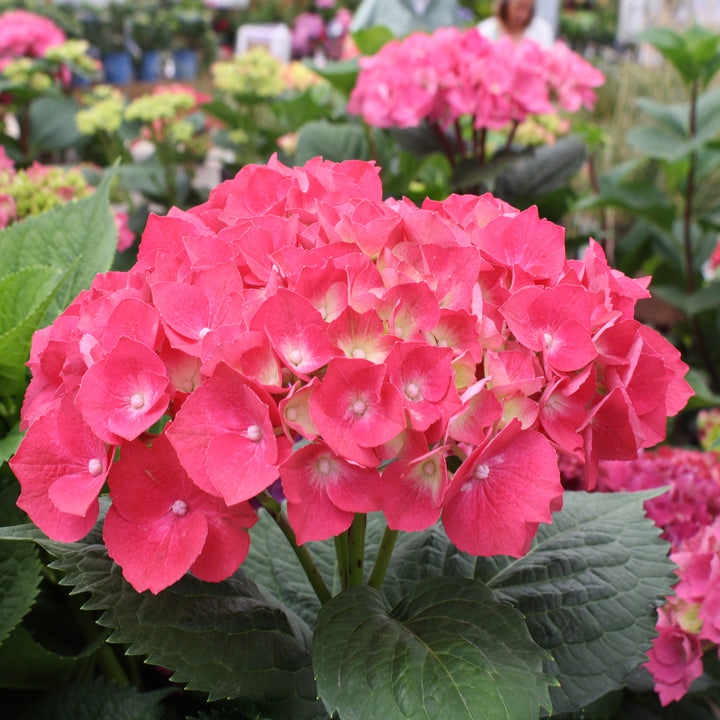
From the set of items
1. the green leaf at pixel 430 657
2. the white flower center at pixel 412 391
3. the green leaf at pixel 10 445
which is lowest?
the green leaf at pixel 430 657

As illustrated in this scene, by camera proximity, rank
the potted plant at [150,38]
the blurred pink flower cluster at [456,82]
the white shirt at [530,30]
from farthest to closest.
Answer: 1. the potted plant at [150,38]
2. the white shirt at [530,30]
3. the blurred pink flower cluster at [456,82]

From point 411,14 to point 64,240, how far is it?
2.32 metres

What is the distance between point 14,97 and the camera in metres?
2.21

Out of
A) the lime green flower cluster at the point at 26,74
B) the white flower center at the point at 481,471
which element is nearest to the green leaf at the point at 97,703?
the white flower center at the point at 481,471

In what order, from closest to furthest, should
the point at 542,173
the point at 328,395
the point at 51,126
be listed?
the point at 328,395, the point at 542,173, the point at 51,126

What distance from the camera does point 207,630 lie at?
1.78 ft

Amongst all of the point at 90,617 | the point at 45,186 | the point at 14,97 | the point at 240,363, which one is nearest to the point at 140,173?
the point at 14,97

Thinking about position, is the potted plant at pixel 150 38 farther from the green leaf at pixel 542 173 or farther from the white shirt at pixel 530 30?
the green leaf at pixel 542 173

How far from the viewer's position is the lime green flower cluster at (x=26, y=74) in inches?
84.6

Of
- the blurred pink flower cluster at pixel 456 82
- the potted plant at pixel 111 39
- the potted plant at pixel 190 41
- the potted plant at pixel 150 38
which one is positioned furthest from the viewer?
the potted plant at pixel 190 41

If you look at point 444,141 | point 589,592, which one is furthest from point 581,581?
point 444,141

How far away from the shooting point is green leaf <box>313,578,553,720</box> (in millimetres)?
465

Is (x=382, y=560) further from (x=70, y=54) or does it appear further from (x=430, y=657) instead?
(x=70, y=54)

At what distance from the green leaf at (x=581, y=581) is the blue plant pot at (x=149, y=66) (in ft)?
19.0
